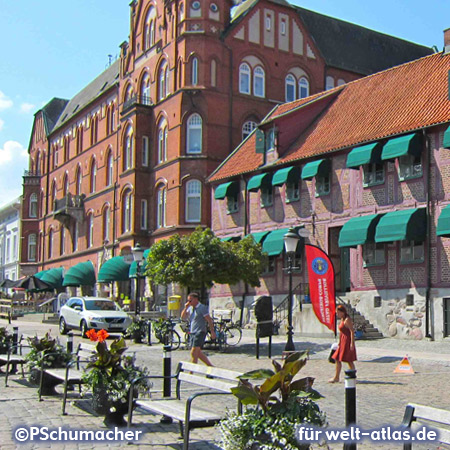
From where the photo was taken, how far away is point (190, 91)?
37375 millimetres

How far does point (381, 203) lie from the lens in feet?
83.3

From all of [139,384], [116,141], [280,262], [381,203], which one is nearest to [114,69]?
[116,141]

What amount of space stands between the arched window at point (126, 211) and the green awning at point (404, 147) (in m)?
20.7

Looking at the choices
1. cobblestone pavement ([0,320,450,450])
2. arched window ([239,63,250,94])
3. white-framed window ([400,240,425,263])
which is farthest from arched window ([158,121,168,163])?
cobblestone pavement ([0,320,450,450])

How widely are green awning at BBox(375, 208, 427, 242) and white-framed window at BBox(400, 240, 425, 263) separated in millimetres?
270

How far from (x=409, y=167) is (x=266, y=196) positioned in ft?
26.2

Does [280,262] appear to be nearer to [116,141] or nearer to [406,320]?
[406,320]

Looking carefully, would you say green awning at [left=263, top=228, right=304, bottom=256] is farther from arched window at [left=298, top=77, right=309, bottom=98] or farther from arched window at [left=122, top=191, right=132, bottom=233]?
arched window at [left=122, top=191, right=132, bottom=233]

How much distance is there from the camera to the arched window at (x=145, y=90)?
41.4 m

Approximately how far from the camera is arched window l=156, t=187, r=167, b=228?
39.0 metres

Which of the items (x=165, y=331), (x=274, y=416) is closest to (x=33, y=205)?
(x=165, y=331)

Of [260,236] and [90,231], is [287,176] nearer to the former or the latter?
[260,236]

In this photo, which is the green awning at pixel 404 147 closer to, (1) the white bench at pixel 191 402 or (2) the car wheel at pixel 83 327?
(2) the car wheel at pixel 83 327

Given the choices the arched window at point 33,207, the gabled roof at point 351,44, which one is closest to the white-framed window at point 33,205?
the arched window at point 33,207
